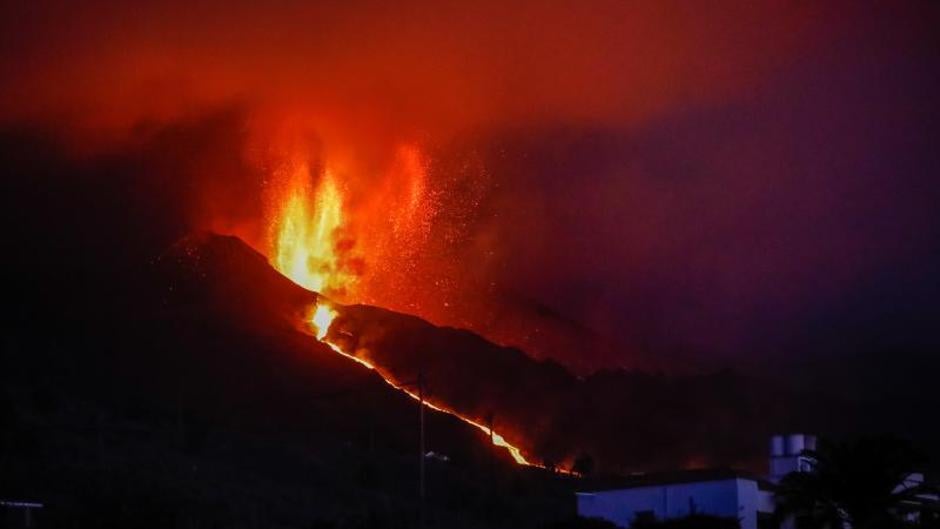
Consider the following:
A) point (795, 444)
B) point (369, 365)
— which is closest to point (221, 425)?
point (369, 365)

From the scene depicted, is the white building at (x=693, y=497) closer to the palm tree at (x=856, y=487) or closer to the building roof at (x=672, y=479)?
the building roof at (x=672, y=479)

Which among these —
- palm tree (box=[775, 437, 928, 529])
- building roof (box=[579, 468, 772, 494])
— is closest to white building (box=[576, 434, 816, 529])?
building roof (box=[579, 468, 772, 494])

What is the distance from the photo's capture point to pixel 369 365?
13788 centimetres

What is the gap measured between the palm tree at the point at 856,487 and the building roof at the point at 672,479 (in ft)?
11.2

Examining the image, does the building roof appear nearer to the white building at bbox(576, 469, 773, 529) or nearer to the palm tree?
the white building at bbox(576, 469, 773, 529)

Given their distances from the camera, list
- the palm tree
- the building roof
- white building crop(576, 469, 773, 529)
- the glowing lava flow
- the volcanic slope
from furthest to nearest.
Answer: the glowing lava flow, the volcanic slope, the building roof, white building crop(576, 469, 773, 529), the palm tree

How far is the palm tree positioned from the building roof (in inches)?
134

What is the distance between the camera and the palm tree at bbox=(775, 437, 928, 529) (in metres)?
50.3

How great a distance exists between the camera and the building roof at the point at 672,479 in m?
54.7

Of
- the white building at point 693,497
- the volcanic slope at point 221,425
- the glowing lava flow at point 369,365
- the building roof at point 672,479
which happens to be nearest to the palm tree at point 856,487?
the white building at point 693,497

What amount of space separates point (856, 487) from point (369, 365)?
295 feet

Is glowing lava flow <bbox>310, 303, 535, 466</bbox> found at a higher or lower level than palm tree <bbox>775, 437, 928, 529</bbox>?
higher

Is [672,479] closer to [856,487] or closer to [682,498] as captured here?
[682,498]

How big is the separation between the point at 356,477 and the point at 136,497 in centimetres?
4108
